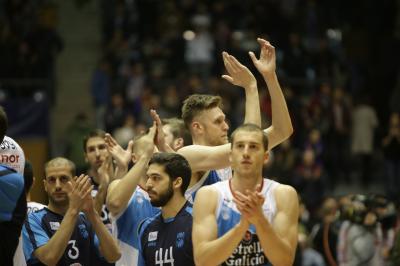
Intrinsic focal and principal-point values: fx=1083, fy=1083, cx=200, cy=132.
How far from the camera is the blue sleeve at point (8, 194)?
737cm

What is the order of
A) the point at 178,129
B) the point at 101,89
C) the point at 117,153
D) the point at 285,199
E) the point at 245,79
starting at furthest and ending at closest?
1. the point at 101,89
2. the point at 178,129
3. the point at 117,153
4. the point at 245,79
5. the point at 285,199

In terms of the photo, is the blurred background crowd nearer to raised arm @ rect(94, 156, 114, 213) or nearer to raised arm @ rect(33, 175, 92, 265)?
raised arm @ rect(94, 156, 114, 213)

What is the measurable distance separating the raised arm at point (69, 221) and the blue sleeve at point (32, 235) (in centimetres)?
23

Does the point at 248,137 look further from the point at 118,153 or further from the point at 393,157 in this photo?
the point at 393,157

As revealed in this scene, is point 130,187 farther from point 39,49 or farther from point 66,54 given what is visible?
point 66,54

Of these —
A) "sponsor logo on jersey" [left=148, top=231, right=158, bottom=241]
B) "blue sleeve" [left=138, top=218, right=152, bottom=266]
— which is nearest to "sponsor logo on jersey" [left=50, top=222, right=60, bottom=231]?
"blue sleeve" [left=138, top=218, right=152, bottom=266]

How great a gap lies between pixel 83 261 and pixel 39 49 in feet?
42.5

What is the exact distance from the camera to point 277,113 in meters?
8.52

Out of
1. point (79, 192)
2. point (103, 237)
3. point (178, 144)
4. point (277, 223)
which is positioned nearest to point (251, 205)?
point (277, 223)

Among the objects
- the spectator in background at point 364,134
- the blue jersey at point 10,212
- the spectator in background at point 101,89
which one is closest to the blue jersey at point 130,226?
the blue jersey at point 10,212

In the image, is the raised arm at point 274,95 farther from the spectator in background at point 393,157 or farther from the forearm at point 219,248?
the spectator in background at point 393,157

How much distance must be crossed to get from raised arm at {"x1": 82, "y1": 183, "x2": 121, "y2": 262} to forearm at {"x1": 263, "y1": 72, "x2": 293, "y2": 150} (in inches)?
57.4

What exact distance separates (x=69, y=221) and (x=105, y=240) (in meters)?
0.50

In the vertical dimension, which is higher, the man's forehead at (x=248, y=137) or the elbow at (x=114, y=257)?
the man's forehead at (x=248, y=137)
